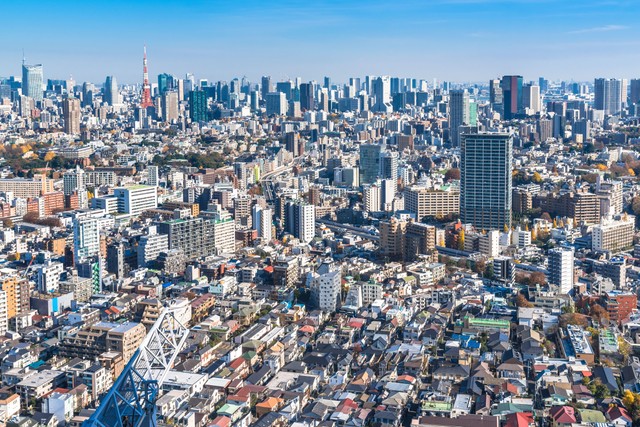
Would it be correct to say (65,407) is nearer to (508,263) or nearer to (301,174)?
(508,263)

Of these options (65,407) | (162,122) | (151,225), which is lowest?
(65,407)

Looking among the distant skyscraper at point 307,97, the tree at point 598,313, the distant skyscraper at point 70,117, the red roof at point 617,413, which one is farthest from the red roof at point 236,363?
the distant skyscraper at point 307,97

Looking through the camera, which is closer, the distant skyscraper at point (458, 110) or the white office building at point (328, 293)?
the white office building at point (328, 293)

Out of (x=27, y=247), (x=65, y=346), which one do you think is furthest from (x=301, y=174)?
(x=65, y=346)

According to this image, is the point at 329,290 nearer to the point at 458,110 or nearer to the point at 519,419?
the point at 519,419

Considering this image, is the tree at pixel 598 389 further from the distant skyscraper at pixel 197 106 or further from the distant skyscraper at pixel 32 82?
the distant skyscraper at pixel 32 82

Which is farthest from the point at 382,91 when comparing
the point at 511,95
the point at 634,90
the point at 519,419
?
the point at 519,419

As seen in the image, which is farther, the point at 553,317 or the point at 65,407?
the point at 553,317

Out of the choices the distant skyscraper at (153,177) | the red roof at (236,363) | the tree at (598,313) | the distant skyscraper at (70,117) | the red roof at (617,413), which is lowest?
the red roof at (617,413)
